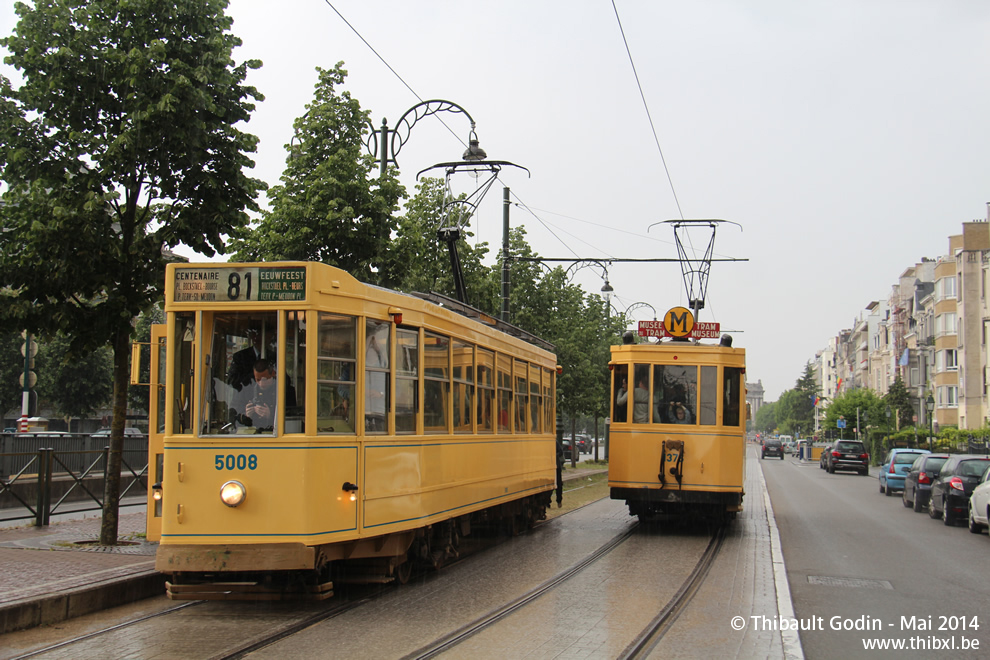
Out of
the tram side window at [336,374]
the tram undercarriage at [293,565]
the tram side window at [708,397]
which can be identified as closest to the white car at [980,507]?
the tram side window at [708,397]

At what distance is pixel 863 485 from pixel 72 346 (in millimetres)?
31943

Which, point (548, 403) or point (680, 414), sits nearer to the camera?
point (680, 414)

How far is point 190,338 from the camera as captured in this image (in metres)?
8.66

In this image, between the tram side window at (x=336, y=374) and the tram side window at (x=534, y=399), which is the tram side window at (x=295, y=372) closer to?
the tram side window at (x=336, y=374)

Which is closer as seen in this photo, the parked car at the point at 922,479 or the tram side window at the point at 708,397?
the tram side window at the point at 708,397

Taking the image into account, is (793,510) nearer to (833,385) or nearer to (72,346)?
(72,346)

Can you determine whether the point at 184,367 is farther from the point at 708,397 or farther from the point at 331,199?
the point at 708,397

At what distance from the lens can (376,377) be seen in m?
9.33

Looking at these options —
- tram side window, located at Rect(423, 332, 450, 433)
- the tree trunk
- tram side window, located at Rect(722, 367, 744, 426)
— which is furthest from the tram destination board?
tram side window, located at Rect(722, 367, 744, 426)

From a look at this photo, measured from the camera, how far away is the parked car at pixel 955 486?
19516 millimetres

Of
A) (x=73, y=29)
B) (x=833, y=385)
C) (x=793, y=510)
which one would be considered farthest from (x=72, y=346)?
(x=833, y=385)

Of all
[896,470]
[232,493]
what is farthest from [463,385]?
[896,470]

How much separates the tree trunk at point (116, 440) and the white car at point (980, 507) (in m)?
13.9

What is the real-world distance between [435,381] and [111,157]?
4591 millimetres
